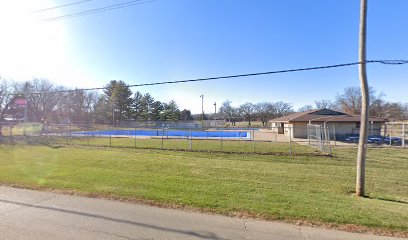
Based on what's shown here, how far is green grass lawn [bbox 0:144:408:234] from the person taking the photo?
227 inches

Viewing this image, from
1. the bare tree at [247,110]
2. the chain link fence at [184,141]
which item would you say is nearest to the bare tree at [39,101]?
the chain link fence at [184,141]

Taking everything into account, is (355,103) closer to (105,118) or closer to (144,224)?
(105,118)

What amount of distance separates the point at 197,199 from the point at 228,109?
9171cm

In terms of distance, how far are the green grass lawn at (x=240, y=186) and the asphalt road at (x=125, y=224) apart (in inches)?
22.3

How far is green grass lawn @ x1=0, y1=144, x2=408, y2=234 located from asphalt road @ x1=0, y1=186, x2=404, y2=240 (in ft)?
1.86

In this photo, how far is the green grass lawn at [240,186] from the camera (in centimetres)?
578

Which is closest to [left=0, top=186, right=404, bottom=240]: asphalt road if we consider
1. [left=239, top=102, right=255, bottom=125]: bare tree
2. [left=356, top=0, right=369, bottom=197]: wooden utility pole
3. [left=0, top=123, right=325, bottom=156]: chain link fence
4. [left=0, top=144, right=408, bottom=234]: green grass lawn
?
[left=0, top=144, right=408, bottom=234]: green grass lawn

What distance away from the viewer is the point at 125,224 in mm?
5012

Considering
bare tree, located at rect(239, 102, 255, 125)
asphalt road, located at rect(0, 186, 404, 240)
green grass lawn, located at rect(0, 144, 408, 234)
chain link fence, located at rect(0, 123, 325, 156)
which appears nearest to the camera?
asphalt road, located at rect(0, 186, 404, 240)

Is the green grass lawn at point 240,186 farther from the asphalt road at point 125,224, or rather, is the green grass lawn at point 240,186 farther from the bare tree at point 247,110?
the bare tree at point 247,110

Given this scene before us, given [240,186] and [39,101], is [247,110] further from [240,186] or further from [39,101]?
[240,186]

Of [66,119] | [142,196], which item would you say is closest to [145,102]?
[66,119]

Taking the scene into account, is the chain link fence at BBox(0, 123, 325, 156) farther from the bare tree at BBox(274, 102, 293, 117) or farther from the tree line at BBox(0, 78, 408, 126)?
the bare tree at BBox(274, 102, 293, 117)

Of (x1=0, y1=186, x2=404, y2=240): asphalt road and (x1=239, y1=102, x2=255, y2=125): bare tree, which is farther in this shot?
(x1=239, y1=102, x2=255, y2=125): bare tree
